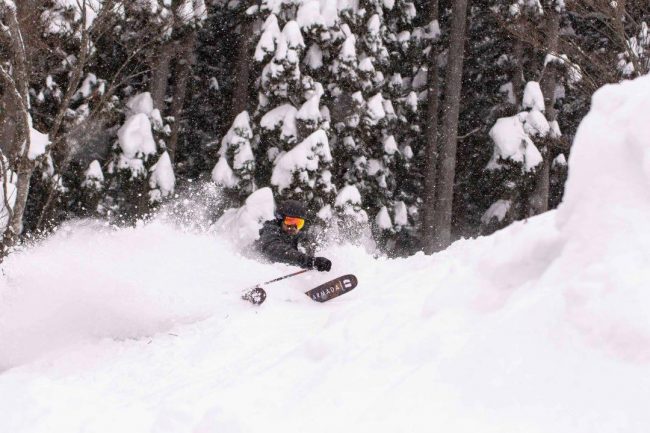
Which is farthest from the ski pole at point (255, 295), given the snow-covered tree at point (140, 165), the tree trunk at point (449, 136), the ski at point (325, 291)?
the tree trunk at point (449, 136)

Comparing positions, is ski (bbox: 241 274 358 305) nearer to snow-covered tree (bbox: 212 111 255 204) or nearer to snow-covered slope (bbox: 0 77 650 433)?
snow-covered slope (bbox: 0 77 650 433)

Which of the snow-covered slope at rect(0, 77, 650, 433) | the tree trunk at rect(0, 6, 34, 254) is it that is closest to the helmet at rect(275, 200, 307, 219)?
the snow-covered slope at rect(0, 77, 650, 433)

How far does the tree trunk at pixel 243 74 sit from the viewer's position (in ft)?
56.5

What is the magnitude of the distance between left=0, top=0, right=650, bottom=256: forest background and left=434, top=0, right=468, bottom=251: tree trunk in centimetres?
4

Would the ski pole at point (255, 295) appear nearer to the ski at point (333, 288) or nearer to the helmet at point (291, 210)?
the ski at point (333, 288)

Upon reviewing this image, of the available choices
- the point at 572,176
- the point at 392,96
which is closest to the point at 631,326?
the point at 572,176

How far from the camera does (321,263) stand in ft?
24.3

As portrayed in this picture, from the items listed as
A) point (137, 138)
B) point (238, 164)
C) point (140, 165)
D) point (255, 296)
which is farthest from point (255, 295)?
point (137, 138)

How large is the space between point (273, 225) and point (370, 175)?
893 cm

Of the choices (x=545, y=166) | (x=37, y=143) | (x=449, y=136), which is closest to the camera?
(x=37, y=143)

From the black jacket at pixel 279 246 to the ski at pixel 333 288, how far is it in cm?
32

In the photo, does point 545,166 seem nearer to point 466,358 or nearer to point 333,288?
point 333,288

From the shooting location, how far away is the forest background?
14070 mm

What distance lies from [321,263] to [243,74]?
442 inches
